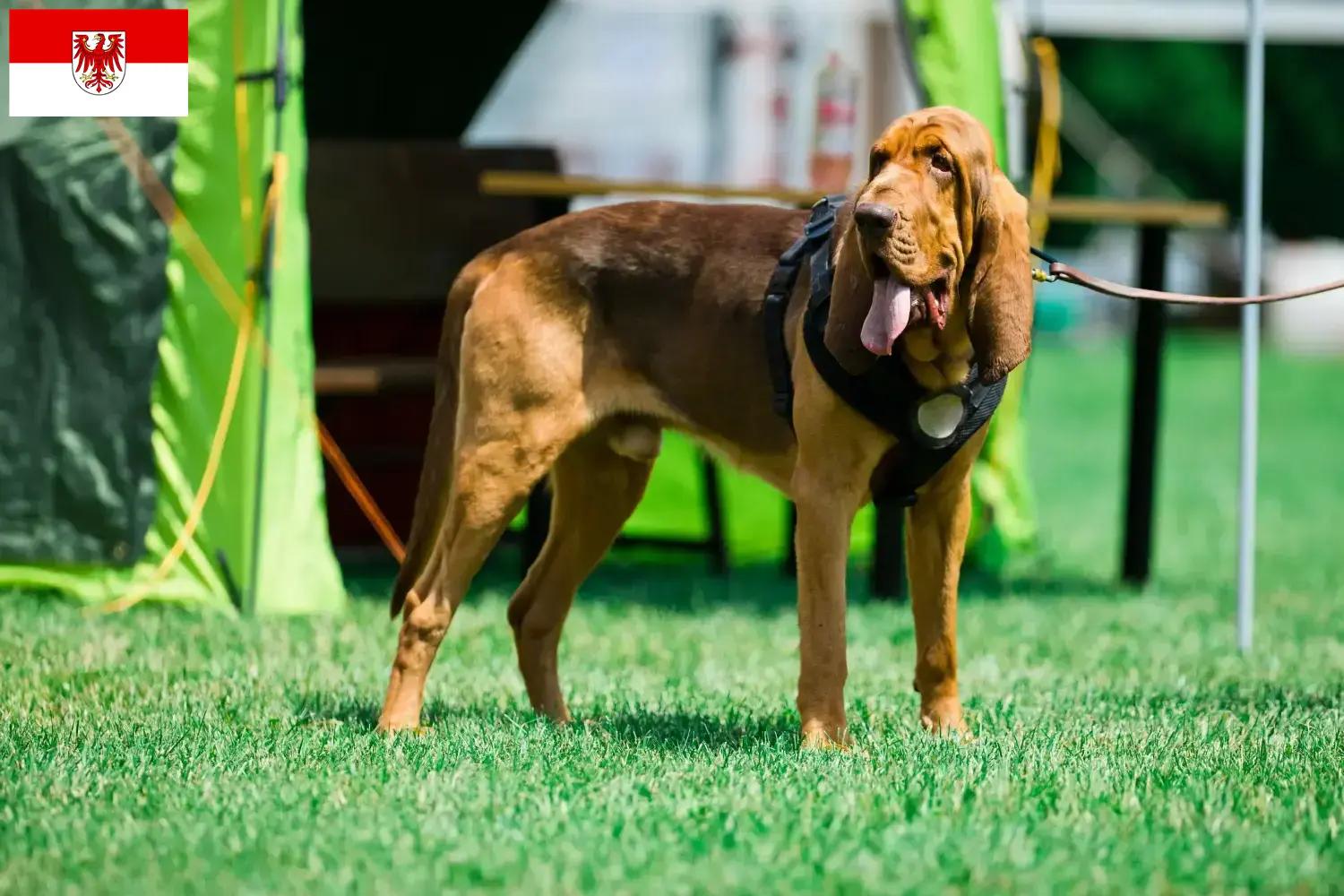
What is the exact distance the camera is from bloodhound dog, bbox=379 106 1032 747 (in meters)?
4.18

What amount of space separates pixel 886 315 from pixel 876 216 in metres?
0.26

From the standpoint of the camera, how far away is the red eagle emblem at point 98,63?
633cm

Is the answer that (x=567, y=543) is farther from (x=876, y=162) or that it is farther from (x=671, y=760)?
(x=876, y=162)

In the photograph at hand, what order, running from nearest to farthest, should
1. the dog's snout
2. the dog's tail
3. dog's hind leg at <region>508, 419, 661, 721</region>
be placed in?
the dog's snout, the dog's tail, dog's hind leg at <region>508, 419, 661, 721</region>

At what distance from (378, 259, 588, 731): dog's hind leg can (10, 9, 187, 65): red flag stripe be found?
2384 millimetres

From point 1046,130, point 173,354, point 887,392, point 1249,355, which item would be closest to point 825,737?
point 887,392

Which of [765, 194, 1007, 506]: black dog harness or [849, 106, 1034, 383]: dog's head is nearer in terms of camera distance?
[849, 106, 1034, 383]: dog's head

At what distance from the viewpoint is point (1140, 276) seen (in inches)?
320

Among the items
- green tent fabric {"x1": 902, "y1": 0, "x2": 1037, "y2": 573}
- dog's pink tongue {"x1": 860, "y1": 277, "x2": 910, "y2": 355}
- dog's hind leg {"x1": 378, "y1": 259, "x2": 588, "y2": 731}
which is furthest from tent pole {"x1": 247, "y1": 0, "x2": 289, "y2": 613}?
dog's pink tongue {"x1": 860, "y1": 277, "x2": 910, "y2": 355}

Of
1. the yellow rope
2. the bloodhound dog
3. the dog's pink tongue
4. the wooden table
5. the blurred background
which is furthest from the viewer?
the yellow rope

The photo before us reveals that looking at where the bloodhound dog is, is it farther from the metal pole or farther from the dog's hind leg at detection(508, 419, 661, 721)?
the metal pole

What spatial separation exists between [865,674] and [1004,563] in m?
3.17

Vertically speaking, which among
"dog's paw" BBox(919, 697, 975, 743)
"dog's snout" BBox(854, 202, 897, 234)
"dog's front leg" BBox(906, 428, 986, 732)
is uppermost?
"dog's snout" BBox(854, 202, 897, 234)

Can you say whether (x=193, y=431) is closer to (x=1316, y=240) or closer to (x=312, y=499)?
(x=312, y=499)
